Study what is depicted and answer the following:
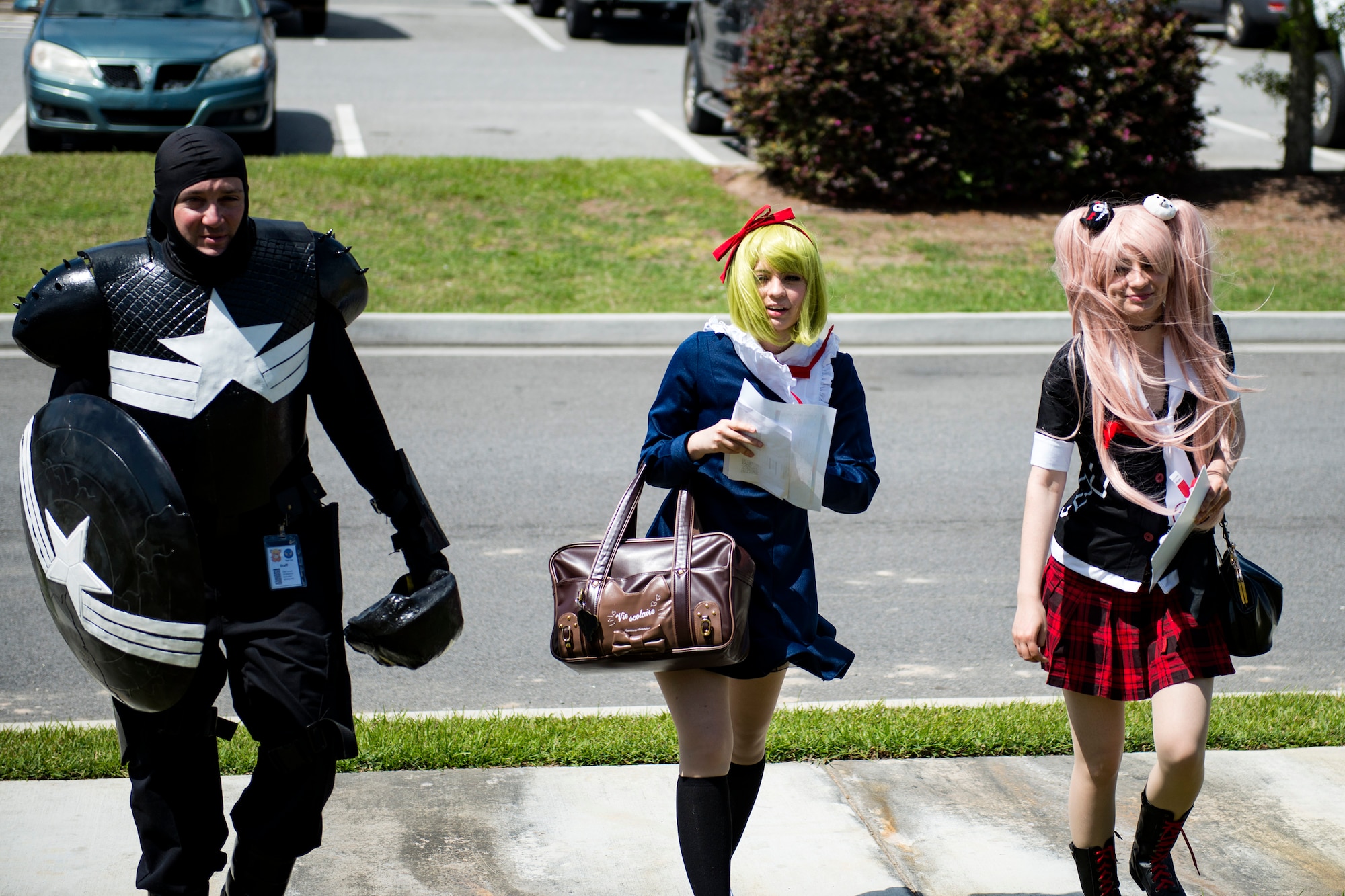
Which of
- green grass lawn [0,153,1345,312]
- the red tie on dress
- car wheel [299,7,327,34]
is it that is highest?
the red tie on dress

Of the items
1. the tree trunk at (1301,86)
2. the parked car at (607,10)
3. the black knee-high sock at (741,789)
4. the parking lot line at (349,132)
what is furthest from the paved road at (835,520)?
the parked car at (607,10)

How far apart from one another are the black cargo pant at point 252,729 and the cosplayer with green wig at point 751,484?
2.58 feet

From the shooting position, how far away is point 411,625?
10.7 ft

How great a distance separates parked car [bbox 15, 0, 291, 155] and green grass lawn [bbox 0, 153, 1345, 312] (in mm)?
385

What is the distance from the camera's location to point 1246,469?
766 centimetres

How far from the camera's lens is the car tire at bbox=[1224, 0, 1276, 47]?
24609 millimetres

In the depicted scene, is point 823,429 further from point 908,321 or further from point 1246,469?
point 908,321

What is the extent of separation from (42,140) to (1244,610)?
1309 centimetres

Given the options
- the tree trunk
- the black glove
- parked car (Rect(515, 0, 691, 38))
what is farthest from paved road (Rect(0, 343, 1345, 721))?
parked car (Rect(515, 0, 691, 38))

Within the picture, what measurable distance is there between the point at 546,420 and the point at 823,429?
202 inches

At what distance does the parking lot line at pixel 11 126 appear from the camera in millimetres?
14184

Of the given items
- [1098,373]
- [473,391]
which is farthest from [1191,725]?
[473,391]

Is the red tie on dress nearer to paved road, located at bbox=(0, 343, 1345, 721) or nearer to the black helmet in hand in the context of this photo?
the black helmet in hand

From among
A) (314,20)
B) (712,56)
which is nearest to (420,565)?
(712,56)
